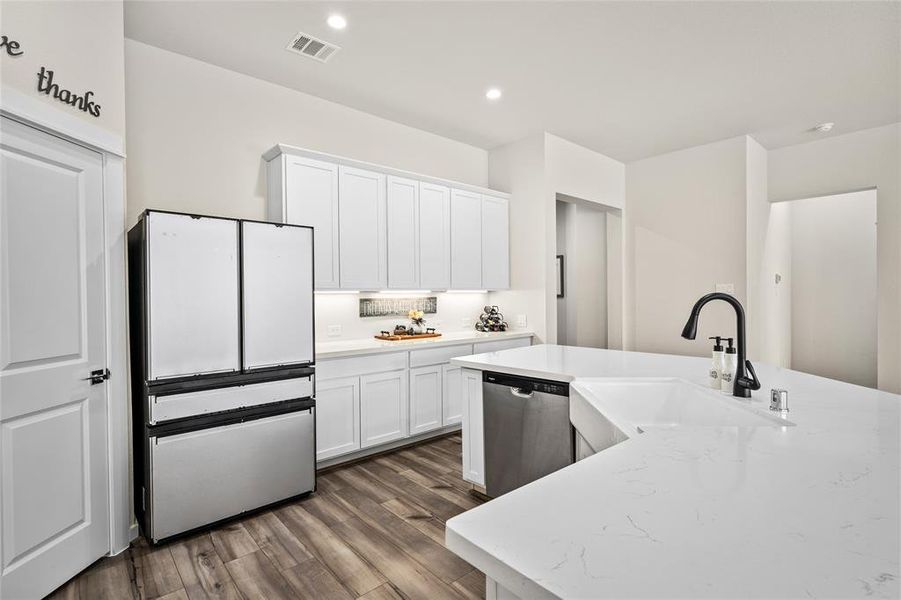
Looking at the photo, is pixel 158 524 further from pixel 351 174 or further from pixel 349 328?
pixel 351 174

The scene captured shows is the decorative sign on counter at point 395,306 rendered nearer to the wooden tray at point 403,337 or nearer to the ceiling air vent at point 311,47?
the wooden tray at point 403,337

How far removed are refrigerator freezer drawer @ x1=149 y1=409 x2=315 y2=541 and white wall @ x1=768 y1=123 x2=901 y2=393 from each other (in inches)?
208

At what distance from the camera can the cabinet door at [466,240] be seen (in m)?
4.45

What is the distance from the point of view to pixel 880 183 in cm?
437

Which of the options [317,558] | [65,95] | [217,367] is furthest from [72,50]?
[317,558]

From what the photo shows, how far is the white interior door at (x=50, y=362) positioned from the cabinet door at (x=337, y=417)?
125cm

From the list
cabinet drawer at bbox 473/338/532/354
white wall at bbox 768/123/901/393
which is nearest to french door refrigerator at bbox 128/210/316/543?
cabinet drawer at bbox 473/338/532/354

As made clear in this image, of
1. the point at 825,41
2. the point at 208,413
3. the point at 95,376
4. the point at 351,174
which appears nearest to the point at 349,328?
the point at 351,174

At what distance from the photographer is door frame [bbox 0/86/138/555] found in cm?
225

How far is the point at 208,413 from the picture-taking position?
8.00ft

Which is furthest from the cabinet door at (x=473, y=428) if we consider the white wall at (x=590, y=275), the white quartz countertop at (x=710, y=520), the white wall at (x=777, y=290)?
the white wall at (x=590, y=275)

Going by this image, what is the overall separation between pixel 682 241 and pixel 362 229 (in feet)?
12.1

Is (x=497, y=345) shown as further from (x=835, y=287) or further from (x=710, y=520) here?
(x=835, y=287)

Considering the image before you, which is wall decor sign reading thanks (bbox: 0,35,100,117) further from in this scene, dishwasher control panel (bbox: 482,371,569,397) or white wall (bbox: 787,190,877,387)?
white wall (bbox: 787,190,877,387)
